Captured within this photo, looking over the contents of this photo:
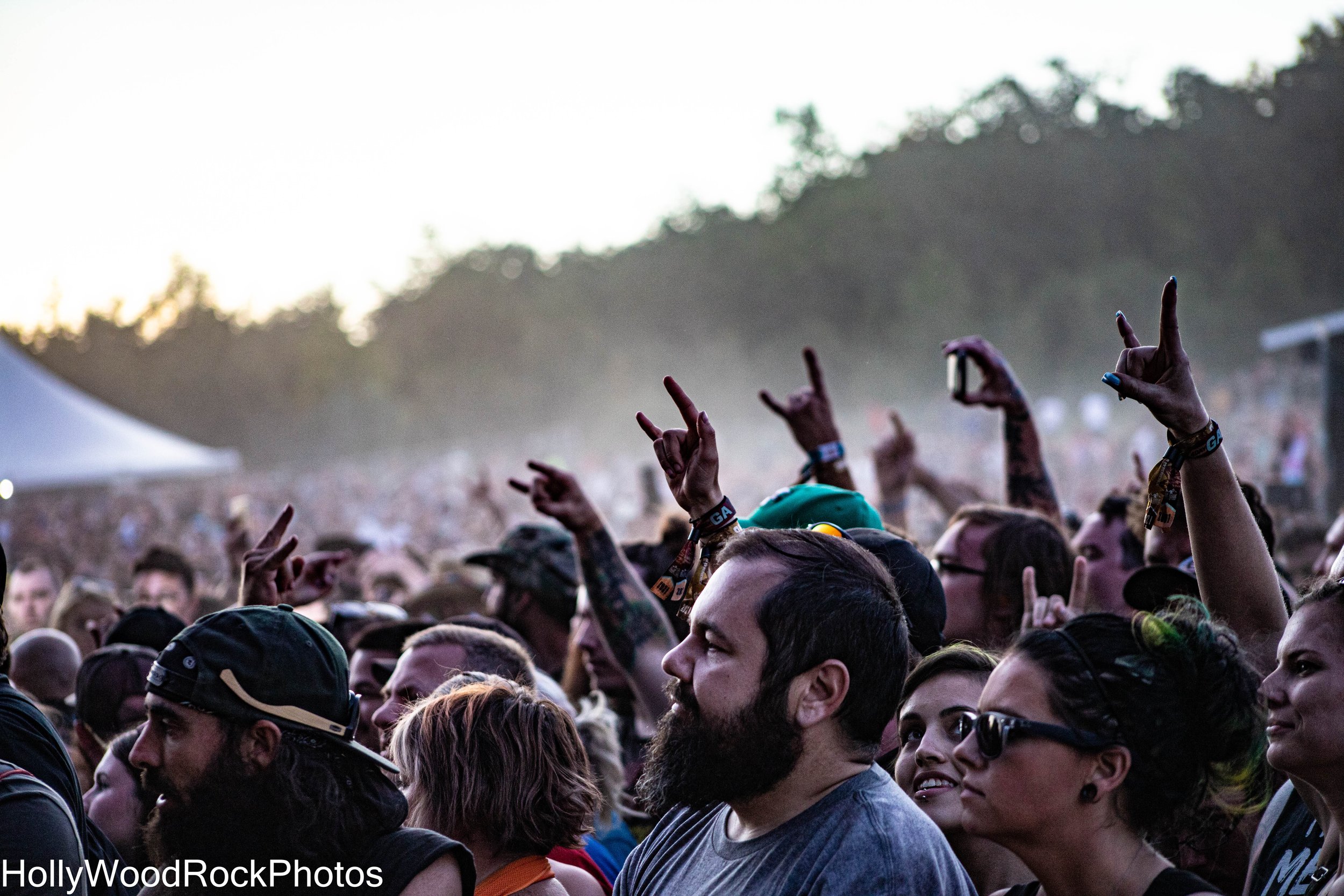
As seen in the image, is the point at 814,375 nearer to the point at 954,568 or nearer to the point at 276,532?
the point at 954,568

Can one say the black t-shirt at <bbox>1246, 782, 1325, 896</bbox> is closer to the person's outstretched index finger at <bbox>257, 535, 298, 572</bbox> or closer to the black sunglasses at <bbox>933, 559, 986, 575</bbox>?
the black sunglasses at <bbox>933, 559, 986, 575</bbox>

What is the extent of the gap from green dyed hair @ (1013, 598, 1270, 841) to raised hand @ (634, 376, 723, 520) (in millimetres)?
928

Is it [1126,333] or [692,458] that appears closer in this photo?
[1126,333]

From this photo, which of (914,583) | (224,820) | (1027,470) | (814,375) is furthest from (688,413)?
(1027,470)

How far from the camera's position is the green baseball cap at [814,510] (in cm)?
304

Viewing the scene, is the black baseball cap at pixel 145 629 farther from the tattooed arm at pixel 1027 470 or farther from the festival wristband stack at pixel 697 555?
the tattooed arm at pixel 1027 470

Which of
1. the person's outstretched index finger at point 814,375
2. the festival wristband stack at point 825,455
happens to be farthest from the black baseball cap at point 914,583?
the person's outstretched index finger at point 814,375

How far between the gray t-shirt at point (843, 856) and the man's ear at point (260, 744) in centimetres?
75

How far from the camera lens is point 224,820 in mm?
2135

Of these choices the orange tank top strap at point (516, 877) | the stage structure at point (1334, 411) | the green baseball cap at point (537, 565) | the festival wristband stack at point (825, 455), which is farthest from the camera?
the stage structure at point (1334, 411)

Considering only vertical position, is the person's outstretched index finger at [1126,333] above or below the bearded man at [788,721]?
above

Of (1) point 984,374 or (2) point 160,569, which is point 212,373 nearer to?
(2) point 160,569

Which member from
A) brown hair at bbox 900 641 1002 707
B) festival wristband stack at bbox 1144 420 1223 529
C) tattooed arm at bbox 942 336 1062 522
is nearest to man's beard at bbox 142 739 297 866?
brown hair at bbox 900 641 1002 707

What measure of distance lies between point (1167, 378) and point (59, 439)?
18.8m
